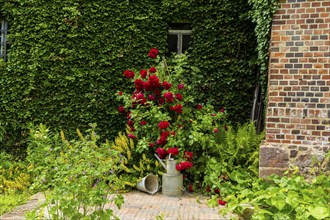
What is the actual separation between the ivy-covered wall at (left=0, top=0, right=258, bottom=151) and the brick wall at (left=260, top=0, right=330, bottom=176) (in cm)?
233

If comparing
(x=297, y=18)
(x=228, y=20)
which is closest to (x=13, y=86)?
(x=228, y=20)

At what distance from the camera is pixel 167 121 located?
21.0ft

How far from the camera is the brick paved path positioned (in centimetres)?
491

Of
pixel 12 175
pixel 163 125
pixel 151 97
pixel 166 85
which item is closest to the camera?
pixel 163 125

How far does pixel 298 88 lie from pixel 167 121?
2110mm

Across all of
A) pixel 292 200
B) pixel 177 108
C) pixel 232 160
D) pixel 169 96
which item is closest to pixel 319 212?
pixel 292 200

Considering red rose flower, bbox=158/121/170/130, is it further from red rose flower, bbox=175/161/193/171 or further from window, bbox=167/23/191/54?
window, bbox=167/23/191/54

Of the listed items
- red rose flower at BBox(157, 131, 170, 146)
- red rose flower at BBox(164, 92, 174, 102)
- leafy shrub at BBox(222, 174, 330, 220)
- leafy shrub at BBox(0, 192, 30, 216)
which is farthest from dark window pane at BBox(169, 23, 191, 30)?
leafy shrub at BBox(222, 174, 330, 220)

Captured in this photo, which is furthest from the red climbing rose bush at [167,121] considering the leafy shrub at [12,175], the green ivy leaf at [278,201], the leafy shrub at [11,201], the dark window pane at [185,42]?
the green ivy leaf at [278,201]

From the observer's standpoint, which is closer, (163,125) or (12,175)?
(163,125)

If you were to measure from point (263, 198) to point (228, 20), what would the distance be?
4.77 meters

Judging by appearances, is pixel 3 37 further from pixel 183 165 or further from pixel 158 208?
pixel 158 208

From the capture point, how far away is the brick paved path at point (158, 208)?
4910 millimetres

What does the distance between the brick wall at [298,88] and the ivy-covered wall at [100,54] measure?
2.33 m
